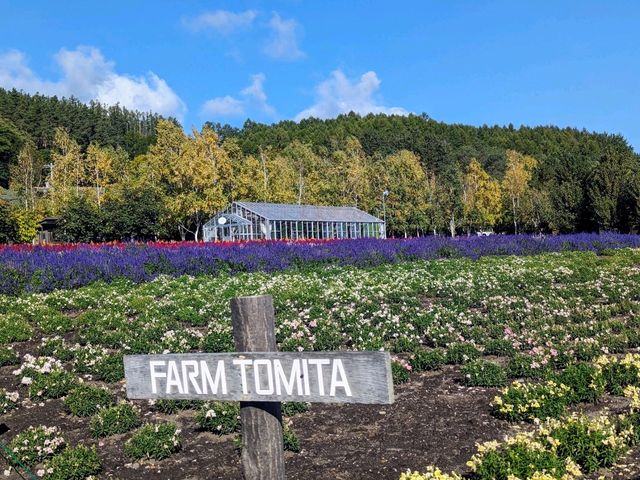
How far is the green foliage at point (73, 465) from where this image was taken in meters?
5.38

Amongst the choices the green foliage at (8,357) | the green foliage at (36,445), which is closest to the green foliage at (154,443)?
the green foliage at (36,445)

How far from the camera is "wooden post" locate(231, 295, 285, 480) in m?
2.91

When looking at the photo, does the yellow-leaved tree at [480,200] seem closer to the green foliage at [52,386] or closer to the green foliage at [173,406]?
the green foliage at [52,386]

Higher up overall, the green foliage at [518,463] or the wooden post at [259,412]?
the wooden post at [259,412]

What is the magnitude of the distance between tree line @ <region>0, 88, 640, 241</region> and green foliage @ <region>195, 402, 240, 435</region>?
30958 mm

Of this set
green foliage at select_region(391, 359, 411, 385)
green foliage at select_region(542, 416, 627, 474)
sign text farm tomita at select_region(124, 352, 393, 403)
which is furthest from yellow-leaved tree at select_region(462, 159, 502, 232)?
sign text farm tomita at select_region(124, 352, 393, 403)

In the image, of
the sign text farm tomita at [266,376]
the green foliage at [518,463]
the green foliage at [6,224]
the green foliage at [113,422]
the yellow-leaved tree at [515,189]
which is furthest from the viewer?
the yellow-leaved tree at [515,189]

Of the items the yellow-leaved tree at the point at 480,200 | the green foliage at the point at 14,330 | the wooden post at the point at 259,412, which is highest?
the yellow-leaved tree at the point at 480,200

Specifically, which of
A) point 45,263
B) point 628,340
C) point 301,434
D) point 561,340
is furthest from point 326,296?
point 45,263

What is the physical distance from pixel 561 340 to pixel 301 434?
494 cm

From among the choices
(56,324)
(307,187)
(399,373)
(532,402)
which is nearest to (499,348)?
(399,373)

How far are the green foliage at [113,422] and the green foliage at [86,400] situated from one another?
0.44 m

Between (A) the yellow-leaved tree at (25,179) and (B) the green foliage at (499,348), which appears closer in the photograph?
(B) the green foliage at (499,348)

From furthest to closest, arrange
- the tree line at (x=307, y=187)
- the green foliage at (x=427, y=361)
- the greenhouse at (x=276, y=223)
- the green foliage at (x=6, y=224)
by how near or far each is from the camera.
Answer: the greenhouse at (x=276, y=223) < the tree line at (x=307, y=187) < the green foliage at (x=6, y=224) < the green foliage at (x=427, y=361)
